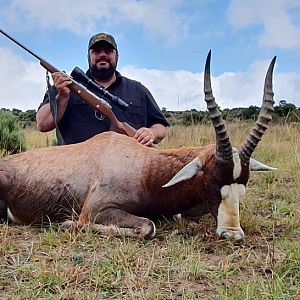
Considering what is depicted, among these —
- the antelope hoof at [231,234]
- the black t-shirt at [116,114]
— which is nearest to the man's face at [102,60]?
the black t-shirt at [116,114]

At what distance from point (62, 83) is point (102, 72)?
689mm

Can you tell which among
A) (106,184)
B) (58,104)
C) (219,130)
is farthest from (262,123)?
(58,104)

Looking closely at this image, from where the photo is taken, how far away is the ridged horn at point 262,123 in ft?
13.1

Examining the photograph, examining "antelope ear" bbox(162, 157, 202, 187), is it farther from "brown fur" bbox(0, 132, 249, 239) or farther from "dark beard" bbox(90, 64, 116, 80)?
"dark beard" bbox(90, 64, 116, 80)

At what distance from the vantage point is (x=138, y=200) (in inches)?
169

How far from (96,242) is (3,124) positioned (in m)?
5.69

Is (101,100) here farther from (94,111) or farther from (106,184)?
(106,184)

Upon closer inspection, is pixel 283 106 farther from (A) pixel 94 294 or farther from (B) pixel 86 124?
(A) pixel 94 294

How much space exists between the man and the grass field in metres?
1.96

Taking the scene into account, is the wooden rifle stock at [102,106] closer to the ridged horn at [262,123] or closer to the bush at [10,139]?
the ridged horn at [262,123]

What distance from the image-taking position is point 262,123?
404 cm

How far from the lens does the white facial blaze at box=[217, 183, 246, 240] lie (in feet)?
12.8

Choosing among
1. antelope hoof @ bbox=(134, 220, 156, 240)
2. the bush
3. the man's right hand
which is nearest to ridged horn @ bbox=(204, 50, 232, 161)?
antelope hoof @ bbox=(134, 220, 156, 240)

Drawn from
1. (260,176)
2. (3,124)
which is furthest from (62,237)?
(3,124)
